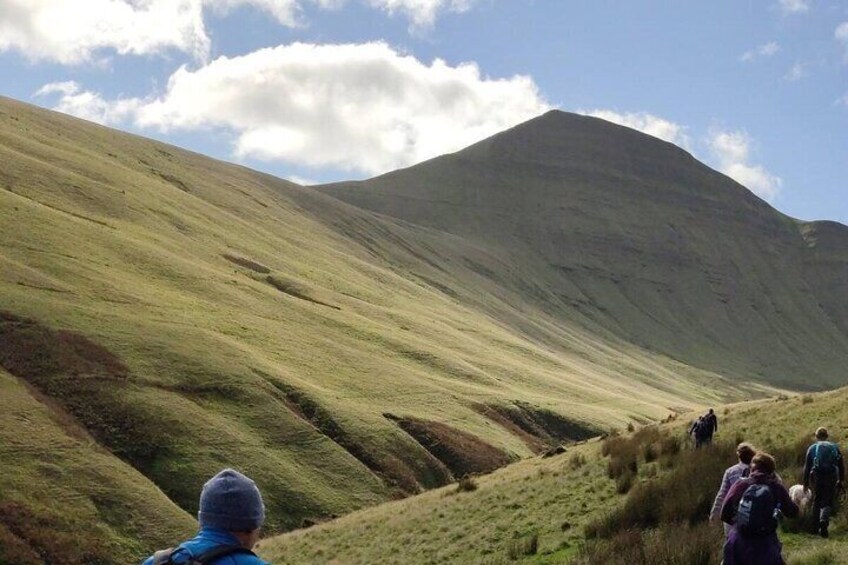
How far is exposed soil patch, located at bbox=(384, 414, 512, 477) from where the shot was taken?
56.5 metres

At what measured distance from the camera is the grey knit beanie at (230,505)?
560cm

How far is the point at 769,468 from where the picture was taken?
36.9 feet

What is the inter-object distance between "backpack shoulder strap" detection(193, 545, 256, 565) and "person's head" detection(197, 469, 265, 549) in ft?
0.81

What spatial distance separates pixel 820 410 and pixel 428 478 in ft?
93.4

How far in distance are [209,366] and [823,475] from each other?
4604cm

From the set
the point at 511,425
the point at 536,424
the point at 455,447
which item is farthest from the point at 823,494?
the point at 536,424

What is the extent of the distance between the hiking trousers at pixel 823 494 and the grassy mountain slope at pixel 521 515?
44cm

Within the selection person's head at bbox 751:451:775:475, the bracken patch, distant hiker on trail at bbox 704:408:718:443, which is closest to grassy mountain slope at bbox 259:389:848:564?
distant hiker on trail at bbox 704:408:718:443

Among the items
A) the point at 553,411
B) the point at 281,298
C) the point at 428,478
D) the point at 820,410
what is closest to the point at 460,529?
the point at 820,410

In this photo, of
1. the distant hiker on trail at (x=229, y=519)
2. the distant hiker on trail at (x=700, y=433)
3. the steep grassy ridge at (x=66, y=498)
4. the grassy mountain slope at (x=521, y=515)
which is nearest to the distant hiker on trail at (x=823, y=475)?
the grassy mountain slope at (x=521, y=515)

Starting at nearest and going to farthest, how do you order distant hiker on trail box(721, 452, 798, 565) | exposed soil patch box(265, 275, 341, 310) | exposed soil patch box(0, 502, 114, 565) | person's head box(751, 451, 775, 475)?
distant hiker on trail box(721, 452, 798, 565), person's head box(751, 451, 775, 475), exposed soil patch box(0, 502, 114, 565), exposed soil patch box(265, 275, 341, 310)

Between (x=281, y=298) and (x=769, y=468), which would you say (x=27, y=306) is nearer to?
(x=281, y=298)

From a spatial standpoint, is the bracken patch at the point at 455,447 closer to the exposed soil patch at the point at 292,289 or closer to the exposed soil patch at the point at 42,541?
the exposed soil patch at the point at 42,541

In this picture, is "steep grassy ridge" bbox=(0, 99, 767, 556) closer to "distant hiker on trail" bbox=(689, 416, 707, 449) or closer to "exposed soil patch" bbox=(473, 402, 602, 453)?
"exposed soil patch" bbox=(473, 402, 602, 453)
